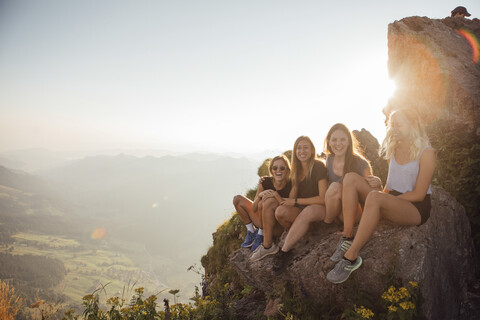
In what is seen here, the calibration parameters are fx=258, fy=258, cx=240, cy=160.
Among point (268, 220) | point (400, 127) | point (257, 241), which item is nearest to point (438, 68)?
point (400, 127)

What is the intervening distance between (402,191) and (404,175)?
0.31 metres

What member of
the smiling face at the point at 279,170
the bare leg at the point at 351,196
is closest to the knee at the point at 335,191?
the bare leg at the point at 351,196

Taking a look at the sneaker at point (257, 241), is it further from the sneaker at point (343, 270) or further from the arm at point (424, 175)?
the arm at point (424, 175)

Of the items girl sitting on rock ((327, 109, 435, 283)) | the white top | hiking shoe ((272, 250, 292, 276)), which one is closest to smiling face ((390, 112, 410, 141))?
girl sitting on rock ((327, 109, 435, 283))

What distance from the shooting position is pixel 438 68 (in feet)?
31.1

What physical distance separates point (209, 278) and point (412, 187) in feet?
28.9

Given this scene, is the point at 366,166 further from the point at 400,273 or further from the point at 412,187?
the point at 400,273

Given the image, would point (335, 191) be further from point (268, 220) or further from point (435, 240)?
point (435, 240)

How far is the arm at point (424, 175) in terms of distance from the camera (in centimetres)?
458

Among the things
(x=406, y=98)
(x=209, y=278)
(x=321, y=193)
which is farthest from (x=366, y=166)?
(x=209, y=278)

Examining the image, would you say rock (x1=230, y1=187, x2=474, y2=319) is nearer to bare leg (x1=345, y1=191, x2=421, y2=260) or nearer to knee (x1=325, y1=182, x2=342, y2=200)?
bare leg (x1=345, y1=191, x2=421, y2=260)

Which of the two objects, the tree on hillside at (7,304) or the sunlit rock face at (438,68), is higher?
the sunlit rock face at (438,68)

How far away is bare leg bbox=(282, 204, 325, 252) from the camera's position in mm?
5668

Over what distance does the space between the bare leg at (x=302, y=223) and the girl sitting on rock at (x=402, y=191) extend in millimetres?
1021
